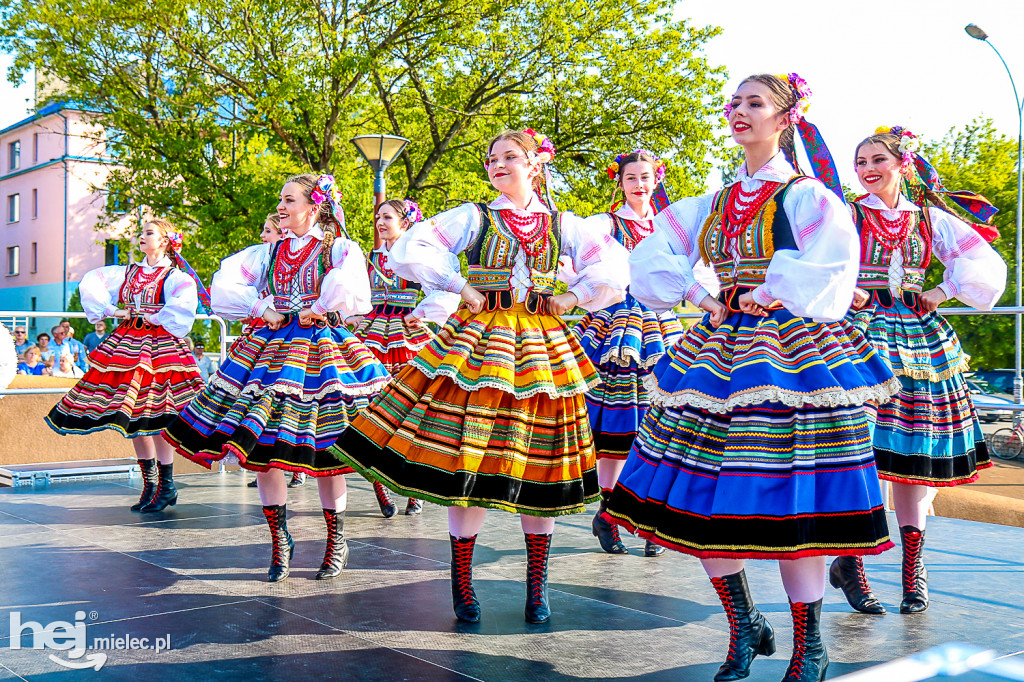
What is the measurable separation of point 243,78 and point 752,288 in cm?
1456

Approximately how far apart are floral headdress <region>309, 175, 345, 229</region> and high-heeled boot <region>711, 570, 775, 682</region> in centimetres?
278

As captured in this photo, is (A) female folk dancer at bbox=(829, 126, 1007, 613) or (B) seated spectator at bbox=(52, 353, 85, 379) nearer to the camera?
(A) female folk dancer at bbox=(829, 126, 1007, 613)

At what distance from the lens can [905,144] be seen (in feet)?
13.7

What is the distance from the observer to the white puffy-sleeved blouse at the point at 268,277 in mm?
4512

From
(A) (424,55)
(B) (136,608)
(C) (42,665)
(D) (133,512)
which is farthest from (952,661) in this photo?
(A) (424,55)

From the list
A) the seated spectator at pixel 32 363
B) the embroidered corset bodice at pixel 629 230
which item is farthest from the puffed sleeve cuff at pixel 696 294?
the seated spectator at pixel 32 363

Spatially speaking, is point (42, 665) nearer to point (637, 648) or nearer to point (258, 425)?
point (258, 425)

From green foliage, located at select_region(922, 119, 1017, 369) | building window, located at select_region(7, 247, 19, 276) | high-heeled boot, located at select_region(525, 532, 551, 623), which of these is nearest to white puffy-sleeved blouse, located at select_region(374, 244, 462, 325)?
high-heeled boot, located at select_region(525, 532, 551, 623)

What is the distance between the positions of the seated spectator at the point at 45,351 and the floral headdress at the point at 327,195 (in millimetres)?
7963

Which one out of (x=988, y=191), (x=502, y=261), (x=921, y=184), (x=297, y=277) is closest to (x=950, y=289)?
(x=921, y=184)

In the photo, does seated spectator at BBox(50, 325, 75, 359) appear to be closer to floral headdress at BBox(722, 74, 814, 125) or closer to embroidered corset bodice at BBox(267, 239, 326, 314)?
embroidered corset bodice at BBox(267, 239, 326, 314)

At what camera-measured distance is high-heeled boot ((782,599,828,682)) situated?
2822 mm

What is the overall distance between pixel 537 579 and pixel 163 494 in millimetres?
3595

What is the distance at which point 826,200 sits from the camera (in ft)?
9.61
